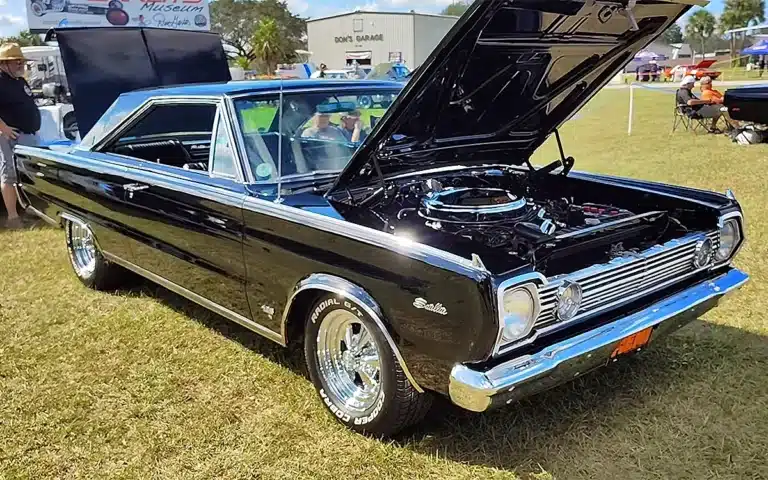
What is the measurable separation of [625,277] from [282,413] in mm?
1668

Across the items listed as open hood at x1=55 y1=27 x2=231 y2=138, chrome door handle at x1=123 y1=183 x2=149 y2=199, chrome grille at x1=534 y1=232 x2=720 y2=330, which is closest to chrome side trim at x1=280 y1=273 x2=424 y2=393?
chrome grille at x1=534 y1=232 x2=720 y2=330

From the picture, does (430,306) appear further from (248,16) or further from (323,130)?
(248,16)

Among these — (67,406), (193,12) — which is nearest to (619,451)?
(67,406)

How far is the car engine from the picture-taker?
2721mm

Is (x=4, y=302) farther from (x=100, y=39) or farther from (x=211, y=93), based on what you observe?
(x=100, y=39)

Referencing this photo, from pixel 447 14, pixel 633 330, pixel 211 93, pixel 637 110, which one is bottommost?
pixel 637 110

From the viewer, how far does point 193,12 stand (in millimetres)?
19922

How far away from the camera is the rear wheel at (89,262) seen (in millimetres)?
4840

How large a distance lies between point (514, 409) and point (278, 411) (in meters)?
1.11

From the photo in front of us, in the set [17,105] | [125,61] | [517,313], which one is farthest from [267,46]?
[517,313]

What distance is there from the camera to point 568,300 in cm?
262

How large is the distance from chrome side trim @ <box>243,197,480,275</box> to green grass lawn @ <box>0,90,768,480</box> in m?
0.91

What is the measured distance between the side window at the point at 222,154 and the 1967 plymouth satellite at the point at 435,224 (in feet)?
0.05

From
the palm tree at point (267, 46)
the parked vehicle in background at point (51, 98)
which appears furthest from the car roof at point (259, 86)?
the palm tree at point (267, 46)
